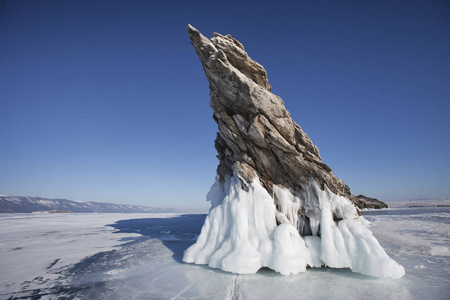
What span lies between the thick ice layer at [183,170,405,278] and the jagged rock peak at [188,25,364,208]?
69cm

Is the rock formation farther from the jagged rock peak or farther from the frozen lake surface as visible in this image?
the frozen lake surface

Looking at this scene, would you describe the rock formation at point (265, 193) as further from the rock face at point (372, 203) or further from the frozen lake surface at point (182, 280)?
the rock face at point (372, 203)

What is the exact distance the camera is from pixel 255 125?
9875 mm

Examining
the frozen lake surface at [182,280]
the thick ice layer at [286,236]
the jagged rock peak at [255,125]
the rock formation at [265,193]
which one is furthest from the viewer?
the jagged rock peak at [255,125]

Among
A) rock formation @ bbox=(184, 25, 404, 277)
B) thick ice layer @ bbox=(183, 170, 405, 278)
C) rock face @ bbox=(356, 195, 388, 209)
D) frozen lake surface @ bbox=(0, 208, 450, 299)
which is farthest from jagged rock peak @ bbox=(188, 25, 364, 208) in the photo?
rock face @ bbox=(356, 195, 388, 209)

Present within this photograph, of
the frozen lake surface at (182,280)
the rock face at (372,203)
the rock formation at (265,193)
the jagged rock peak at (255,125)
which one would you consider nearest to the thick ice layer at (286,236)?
the rock formation at (265,193)

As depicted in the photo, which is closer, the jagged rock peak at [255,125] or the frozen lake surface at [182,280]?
the frozen lake surface at [182,280]

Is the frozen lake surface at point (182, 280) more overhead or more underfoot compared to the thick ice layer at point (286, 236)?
more underfoot

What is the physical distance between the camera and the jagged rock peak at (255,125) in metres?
9.90

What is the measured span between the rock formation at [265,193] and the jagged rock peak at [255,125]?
47 mm

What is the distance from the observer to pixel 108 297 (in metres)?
6.08

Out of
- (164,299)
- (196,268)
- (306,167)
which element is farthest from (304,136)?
(164,299)

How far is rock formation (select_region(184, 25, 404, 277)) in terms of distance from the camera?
8102 mm

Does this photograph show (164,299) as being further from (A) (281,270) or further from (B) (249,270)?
(A) (281,270)
